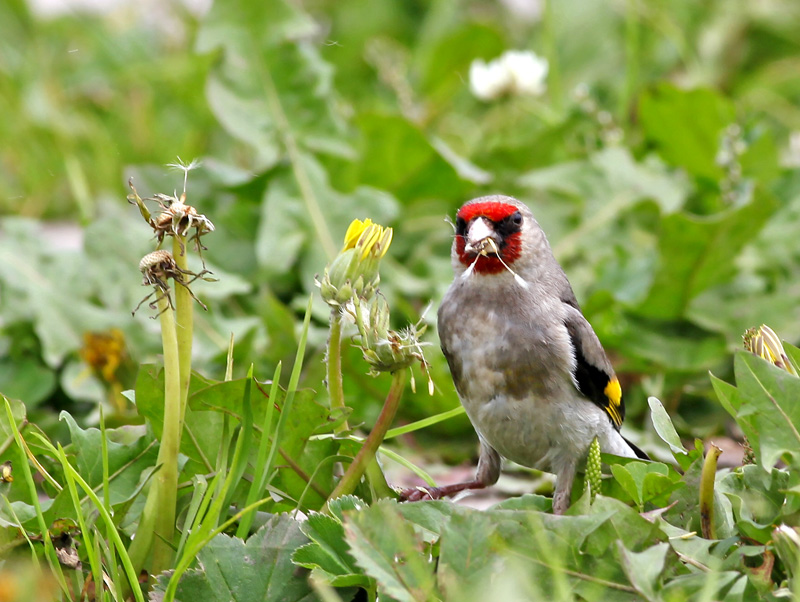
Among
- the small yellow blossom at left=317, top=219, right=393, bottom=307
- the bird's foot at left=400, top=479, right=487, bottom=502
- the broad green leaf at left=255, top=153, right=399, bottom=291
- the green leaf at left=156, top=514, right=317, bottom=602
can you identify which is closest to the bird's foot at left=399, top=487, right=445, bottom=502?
the bird's foot at left=400, top=479, right=487, bottom=502

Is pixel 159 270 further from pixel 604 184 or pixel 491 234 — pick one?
pixel 604 184

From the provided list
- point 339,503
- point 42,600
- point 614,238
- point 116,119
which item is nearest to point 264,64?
point 614,238

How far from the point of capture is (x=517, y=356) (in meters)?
2.56

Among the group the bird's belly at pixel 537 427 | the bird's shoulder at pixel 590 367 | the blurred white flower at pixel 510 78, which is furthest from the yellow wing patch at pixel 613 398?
the blurred white flower at pixel 510 78

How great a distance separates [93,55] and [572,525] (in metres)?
5.97

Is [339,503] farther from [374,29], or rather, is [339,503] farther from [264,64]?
[374,29]

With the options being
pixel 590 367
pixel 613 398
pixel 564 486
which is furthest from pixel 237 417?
pixel 613 398

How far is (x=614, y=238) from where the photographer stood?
4.50 meters

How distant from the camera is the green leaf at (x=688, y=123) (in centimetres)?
461

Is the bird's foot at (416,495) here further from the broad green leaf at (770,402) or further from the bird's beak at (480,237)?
the broad green leaf at (770,402)

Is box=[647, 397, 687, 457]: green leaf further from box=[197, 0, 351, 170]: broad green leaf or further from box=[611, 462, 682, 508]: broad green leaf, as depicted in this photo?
box=[197, 0, 351, 170]: broad green leaf

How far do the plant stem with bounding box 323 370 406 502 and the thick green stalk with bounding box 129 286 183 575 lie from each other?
35 cm

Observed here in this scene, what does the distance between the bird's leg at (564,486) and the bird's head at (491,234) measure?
1.77 feet

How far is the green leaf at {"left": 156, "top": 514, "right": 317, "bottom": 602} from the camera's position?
6.81 ft
